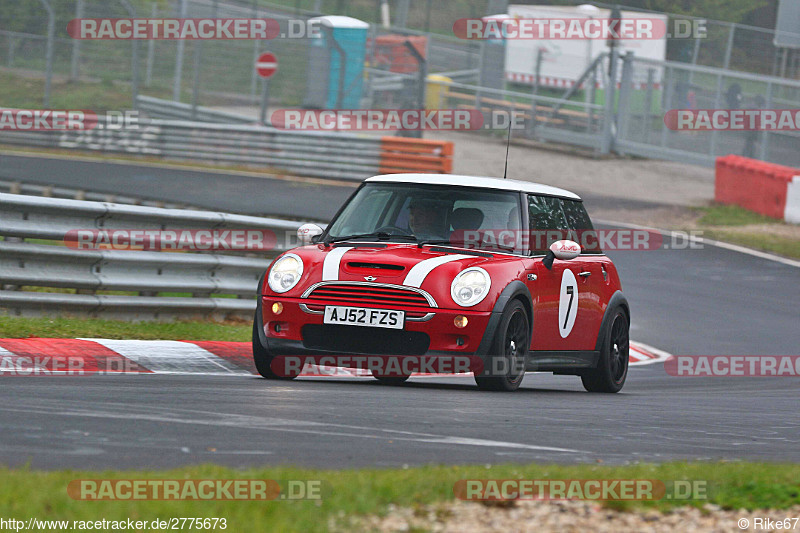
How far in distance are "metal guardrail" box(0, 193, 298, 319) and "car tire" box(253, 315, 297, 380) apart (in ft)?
6.86

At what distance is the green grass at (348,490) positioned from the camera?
4.08 metres

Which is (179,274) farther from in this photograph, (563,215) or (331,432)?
(331,432)

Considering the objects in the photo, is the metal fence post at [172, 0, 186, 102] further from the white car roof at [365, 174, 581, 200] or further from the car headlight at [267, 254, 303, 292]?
the car headlight at [267, 254, 303, 292]

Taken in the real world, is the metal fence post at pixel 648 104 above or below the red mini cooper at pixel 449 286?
above

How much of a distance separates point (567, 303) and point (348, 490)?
5150mm

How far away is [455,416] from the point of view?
698cm

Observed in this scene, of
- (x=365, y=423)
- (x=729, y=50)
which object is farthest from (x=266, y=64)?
(x=365, y=423)

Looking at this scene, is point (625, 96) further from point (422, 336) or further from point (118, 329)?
point (422, 336)

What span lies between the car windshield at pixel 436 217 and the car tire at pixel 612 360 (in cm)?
148

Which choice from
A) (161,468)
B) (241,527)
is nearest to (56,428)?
(161,468)

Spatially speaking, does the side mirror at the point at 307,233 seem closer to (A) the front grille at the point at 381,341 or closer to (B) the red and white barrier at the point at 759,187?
(A) the front grille at the point at 381,341

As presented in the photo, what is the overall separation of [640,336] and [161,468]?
10561 millimetres

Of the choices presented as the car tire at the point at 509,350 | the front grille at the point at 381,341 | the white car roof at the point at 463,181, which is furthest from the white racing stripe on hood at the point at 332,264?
the car tire at the point at 509,350

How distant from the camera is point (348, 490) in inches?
179
